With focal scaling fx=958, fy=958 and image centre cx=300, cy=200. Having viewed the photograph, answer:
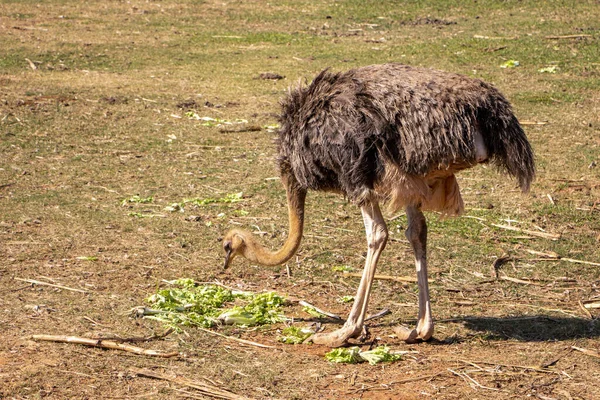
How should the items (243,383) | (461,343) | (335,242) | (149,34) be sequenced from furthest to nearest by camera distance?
(149,34), (335,242), (461,343), (243,383)

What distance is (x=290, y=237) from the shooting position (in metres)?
5.85

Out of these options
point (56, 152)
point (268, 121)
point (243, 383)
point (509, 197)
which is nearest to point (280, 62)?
point (268, 121)

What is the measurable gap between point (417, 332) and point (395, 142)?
3.68ft

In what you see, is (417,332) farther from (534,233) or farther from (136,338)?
(534,233)

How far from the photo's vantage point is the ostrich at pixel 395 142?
5.15m

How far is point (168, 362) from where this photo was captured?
203 inches

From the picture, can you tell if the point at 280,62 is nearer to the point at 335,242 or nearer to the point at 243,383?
the point at 335,242

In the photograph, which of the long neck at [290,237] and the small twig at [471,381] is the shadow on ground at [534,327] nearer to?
the small twig at [471,381]

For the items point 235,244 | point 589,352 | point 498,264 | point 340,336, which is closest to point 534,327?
point 589,352

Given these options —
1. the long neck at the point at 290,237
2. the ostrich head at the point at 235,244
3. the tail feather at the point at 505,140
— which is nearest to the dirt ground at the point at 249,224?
the long neck at the point at 290,237

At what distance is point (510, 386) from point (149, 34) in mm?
11222

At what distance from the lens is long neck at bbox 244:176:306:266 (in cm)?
584

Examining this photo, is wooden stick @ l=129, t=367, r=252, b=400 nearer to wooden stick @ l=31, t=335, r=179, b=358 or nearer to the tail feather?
wooden stick @ l=31, t=335, r=179, b=358

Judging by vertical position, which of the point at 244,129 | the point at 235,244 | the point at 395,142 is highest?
the point at 395,142
